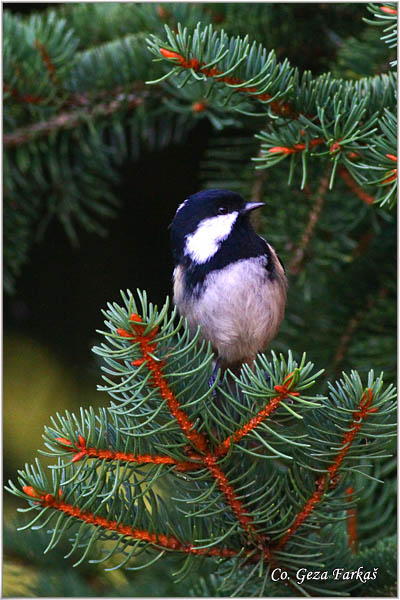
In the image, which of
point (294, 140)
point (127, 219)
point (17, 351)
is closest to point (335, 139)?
point (294, 140)

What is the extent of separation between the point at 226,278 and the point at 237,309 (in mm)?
69

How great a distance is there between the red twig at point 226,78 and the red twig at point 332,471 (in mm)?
523

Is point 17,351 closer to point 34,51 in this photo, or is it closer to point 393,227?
point 34,51

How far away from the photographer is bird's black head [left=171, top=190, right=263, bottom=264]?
1.50m

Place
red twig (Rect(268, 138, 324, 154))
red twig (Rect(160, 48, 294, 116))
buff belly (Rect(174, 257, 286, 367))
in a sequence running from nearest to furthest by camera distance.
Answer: red twig (Rect(160, 48, 294, 116))
red twig (Rect(268, 138, 324, 154))
buff belly (Rect(174, 257, 286, 367))

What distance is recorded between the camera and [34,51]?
5.17ft

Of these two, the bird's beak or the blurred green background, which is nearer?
→ the bird's beak

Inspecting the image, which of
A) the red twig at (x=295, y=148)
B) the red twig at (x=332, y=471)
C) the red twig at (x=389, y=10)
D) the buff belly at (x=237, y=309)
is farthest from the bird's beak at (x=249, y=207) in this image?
the red twig at (x=332, y=471)

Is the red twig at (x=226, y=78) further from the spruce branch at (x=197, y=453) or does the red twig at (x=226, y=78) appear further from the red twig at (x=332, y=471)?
the red twig at (x=332, y=471)

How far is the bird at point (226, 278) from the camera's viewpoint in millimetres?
1431

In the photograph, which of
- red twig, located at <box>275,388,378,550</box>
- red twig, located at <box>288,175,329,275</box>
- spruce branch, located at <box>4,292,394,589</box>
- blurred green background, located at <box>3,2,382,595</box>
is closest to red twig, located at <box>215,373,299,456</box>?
spruce branch, located at <box>4,292,394,589</box>

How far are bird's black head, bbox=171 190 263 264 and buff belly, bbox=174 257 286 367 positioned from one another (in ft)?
0.26

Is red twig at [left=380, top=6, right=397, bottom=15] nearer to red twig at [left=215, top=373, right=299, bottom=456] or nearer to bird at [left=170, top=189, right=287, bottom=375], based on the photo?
bird at [left=170, top=189, right=287, bottom=375]

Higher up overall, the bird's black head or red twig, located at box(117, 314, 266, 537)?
the bird's black head
